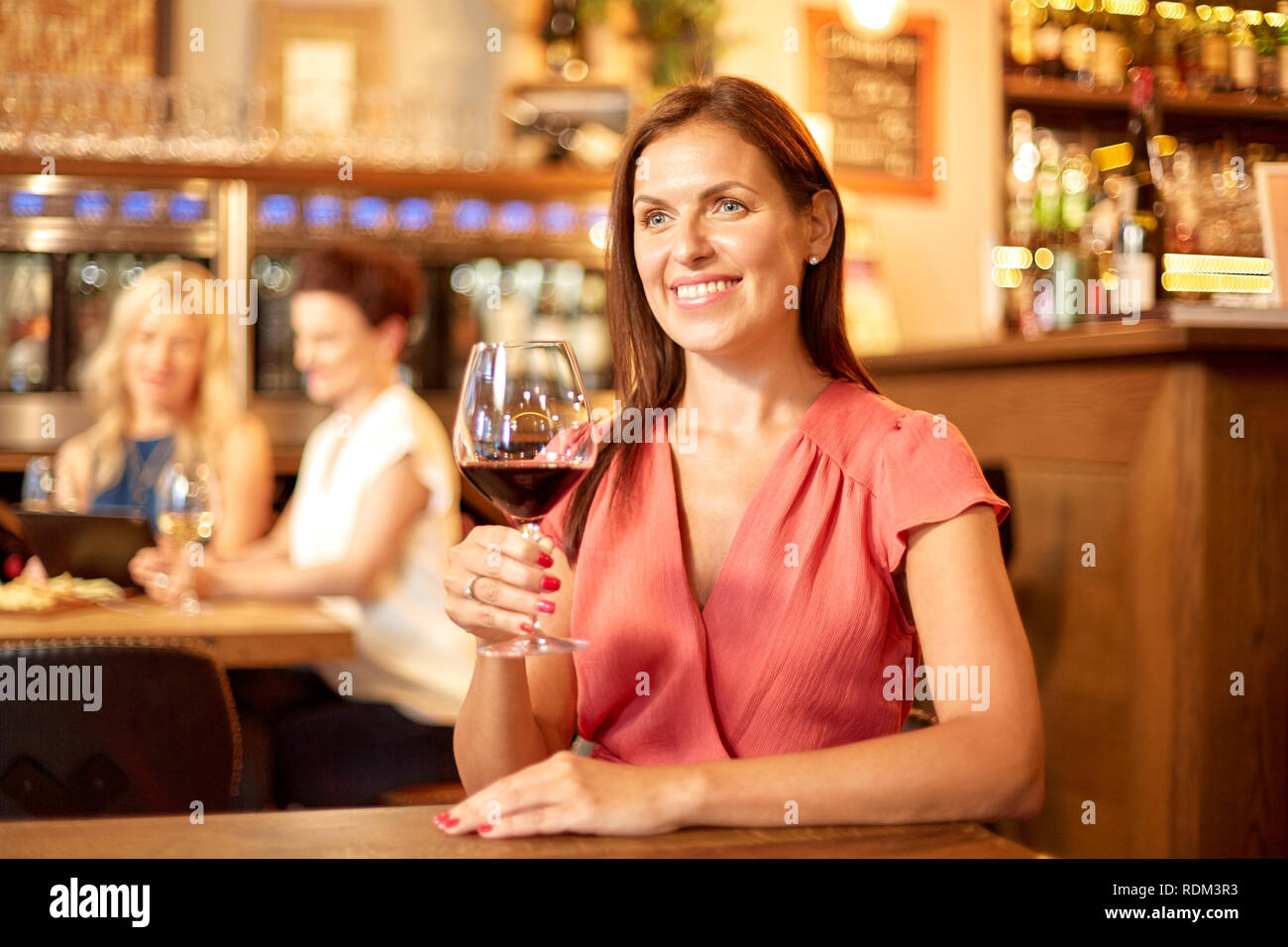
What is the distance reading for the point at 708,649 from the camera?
1.34 meters

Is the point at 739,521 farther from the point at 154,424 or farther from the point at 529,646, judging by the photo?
the point at 154,424

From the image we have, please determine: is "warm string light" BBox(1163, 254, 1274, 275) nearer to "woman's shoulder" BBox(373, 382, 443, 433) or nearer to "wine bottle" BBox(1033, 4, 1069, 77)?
"woman's shoulder" BBox(373, 382, 443, 433)

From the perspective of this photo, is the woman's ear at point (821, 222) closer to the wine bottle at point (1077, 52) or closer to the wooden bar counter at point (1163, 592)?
the wooden bar counter at point (1163, 592)

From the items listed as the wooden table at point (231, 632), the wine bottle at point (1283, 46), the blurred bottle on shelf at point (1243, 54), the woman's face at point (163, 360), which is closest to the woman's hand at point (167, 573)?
the wooden table at point (231, 632)

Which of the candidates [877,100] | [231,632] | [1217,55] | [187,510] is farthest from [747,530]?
[877,100]

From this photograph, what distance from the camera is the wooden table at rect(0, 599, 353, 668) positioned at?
2.16m

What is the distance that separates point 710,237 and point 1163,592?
1.23 meters

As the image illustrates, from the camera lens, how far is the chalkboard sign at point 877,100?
217 inches

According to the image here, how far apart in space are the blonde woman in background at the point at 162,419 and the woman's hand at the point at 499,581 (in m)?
2.27

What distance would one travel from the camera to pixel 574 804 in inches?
35.9

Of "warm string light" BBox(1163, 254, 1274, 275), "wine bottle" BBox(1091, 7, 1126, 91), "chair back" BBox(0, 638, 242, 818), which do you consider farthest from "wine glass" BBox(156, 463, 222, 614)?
"wine bottle" BBox(1091, 7, 1126, 91)

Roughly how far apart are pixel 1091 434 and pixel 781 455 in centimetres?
129

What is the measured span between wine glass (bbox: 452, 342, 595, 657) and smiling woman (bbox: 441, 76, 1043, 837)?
0.16 feet
